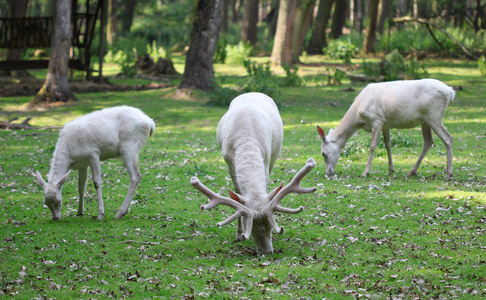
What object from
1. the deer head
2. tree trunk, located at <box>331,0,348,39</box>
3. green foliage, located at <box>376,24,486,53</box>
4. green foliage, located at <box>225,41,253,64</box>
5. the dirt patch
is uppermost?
tree trunk, located at <box>331,0,348,39</box>

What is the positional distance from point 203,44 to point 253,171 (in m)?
14.7

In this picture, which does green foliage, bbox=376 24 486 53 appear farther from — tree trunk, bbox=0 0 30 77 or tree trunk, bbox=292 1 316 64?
tree trunk, bbox=0 0 30 77

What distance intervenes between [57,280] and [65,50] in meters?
14.6

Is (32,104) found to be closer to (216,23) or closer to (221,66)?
(216,23)

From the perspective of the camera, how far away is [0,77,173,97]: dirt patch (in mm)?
22266

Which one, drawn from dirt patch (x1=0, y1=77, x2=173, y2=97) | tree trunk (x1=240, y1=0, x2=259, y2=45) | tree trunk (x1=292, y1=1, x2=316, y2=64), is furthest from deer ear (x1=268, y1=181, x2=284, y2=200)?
tree trunk (x1=240, y1=0, x2=259, y2=45)

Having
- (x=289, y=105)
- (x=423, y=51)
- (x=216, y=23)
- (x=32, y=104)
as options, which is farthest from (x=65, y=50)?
(x=423, y=51)

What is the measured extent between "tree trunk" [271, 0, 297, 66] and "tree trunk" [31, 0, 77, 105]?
9958 mm

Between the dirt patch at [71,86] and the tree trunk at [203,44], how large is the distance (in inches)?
137

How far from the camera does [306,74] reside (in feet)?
85.6

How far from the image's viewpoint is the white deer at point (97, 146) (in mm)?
8203

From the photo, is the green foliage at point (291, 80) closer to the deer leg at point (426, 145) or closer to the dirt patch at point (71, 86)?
the dirt patch at point (71, 86)

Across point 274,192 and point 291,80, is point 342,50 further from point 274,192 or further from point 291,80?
point 274,192

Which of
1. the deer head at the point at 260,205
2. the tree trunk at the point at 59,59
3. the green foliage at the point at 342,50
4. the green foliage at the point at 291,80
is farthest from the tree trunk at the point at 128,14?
the deer head at the point at 260,205
